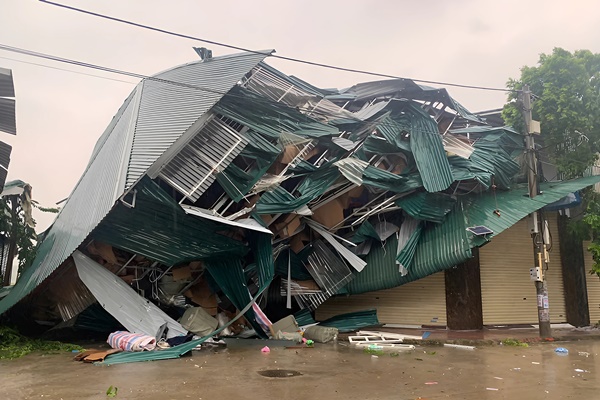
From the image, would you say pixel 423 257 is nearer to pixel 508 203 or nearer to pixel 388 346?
pixel 508 203

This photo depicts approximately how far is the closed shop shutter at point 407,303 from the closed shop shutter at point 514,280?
1406 mm

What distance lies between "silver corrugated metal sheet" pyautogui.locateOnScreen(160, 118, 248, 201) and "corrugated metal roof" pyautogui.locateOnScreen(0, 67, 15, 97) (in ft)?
12.9

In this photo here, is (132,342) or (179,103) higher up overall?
(179,103)

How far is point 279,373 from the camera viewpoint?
26.8ft

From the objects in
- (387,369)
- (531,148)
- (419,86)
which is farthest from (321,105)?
(387,369)

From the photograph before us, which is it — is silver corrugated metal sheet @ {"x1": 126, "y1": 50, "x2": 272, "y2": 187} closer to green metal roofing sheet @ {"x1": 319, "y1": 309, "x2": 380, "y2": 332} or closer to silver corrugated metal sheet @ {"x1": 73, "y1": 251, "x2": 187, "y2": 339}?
silver corrugated metal sheet @ {"x1": 73, "y1": 251, "x2": 187, "y2": 339}

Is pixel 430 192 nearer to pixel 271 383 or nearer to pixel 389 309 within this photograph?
pixel 389 309

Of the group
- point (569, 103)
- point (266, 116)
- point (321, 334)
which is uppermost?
point (569, 103)

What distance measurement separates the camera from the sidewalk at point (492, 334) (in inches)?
478

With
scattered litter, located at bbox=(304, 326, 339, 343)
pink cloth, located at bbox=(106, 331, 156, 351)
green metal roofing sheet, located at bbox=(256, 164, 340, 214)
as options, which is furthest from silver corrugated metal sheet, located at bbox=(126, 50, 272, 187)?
scattered litter, located at bbox=(304, 326, 339, 343)

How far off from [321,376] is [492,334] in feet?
24.7

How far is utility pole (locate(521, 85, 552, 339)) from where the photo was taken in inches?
490

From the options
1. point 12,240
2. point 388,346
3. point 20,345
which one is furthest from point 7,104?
point 388,346

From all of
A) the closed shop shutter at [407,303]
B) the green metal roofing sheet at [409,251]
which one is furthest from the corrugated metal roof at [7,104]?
the closed shop shutter at [407,303]
